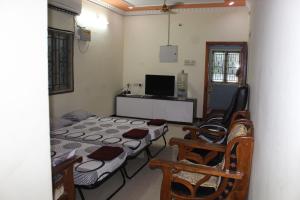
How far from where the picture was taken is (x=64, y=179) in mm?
2109

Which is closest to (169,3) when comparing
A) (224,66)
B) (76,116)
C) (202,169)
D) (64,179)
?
(224,66)

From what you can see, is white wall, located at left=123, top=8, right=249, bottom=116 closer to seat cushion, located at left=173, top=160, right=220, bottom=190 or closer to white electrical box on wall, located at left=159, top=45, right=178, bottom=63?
white electrical box on wall, located at left=159, top=45, right=178, bottom=63

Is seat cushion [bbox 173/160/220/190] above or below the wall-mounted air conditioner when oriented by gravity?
below

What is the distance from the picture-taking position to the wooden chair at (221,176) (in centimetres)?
203

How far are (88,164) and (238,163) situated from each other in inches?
60.2

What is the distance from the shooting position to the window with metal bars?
6.44 meters

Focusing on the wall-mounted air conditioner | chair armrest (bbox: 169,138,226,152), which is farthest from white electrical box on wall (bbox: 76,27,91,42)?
chair armrest (bbox: 169,138,226,152)

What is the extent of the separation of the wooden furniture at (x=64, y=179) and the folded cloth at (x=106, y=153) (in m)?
0.73

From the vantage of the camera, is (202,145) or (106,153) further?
(106,153)

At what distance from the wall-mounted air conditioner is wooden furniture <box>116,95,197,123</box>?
2.65 metres

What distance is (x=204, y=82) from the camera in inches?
259
